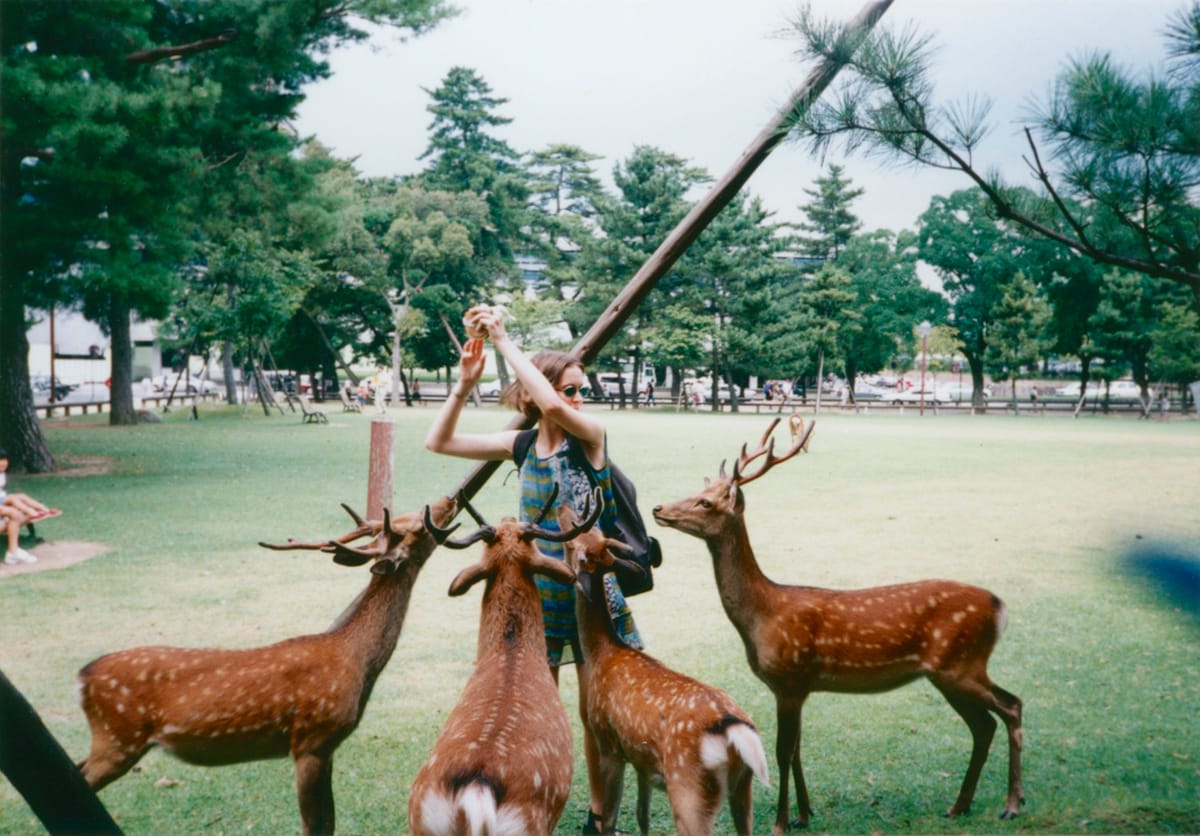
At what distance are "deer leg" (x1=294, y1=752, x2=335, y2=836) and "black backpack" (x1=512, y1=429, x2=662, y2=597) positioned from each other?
2.45 feet

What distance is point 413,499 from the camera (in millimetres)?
7684

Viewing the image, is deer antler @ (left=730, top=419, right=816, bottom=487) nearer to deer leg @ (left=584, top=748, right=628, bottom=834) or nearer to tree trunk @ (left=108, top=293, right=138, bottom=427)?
deer leg @ (left=584, top=748, right=628, bottom=834)

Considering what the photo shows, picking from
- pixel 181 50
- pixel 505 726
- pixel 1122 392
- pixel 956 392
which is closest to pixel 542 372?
pixel 505 726

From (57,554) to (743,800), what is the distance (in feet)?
16.3

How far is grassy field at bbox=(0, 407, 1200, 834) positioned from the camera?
98.4 inches

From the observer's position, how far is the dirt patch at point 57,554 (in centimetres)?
523

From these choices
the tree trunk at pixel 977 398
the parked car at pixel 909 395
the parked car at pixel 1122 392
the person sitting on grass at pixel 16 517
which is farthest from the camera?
the parked car at pixel 909 395

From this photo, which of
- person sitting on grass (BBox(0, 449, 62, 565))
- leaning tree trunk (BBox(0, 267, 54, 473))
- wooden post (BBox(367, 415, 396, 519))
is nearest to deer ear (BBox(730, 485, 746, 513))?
wooden post (BBox(367, 415, 396, 519))

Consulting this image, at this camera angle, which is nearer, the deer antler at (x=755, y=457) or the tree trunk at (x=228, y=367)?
the deer antler at (x=755, y=457)

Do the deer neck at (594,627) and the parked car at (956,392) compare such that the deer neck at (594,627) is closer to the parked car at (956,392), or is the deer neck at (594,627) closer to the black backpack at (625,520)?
the black backpack at (625,520)

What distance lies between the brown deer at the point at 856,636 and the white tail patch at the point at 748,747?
Answer: 27.4 inches

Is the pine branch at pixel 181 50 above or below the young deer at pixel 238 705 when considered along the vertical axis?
above

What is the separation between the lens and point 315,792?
2.00m

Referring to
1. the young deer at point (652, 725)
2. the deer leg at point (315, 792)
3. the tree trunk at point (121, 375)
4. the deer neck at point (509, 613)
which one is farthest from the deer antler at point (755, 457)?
the tree trunk at point (121, 375)
